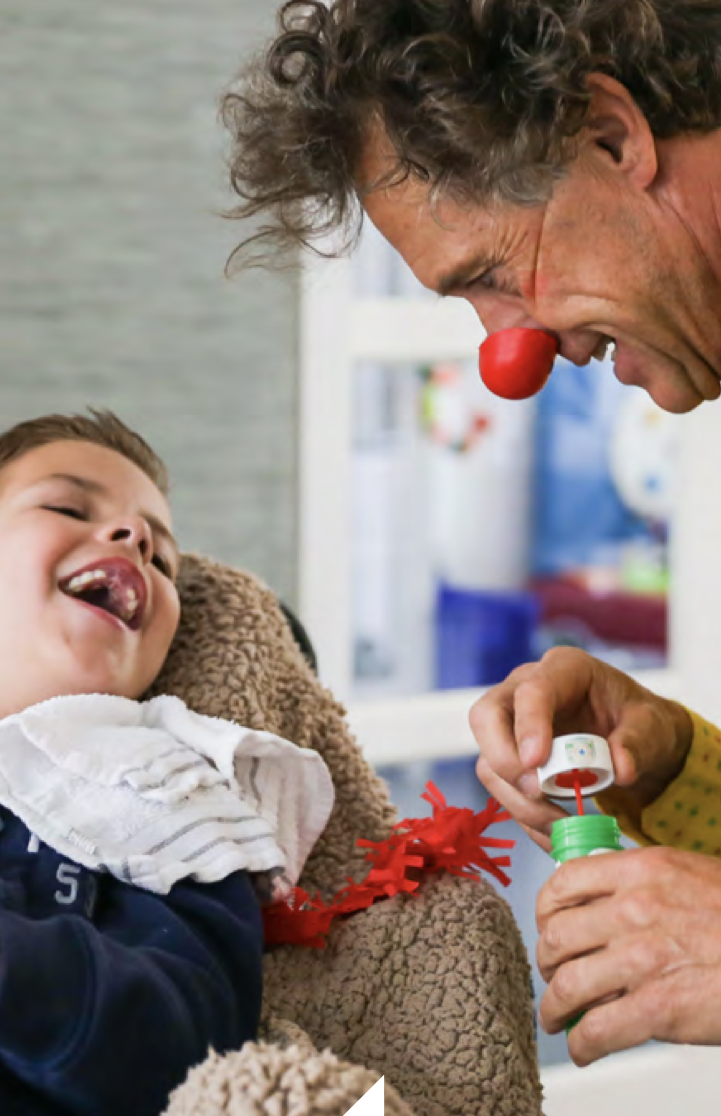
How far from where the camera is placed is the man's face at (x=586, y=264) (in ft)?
3.90

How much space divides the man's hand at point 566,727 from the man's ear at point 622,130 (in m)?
0.41

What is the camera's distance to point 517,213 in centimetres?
120

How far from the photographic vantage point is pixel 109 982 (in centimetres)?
103

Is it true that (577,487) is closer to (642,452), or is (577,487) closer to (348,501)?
(642,452)

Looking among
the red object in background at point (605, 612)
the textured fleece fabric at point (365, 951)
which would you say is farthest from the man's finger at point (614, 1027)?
the red object in background at point (605, 612)

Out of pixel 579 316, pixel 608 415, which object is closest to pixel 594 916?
pixel 579 316

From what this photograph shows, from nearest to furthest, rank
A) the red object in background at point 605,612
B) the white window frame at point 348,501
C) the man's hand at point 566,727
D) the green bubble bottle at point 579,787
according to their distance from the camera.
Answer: the green bubble bottle at point 579,787
the man's hand at point 566,727
the white window frame at point 348,501
the red object in background at point 605,612

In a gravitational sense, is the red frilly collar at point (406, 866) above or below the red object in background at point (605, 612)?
above

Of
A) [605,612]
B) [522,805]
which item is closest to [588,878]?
[522,805]

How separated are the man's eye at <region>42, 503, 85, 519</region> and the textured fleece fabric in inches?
5.6

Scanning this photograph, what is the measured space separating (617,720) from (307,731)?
0.91ft

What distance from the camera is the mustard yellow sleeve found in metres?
1.40

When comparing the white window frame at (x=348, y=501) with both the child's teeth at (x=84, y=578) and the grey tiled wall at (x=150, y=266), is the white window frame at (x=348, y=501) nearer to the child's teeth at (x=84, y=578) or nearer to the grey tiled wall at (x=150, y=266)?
the grey tiled wall at (x=150, y=266)

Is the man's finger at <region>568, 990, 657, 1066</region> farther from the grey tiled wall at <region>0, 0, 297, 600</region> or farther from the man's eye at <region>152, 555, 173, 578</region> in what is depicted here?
the grey tiled wall at <region>0, 0, 297, 600</region>
